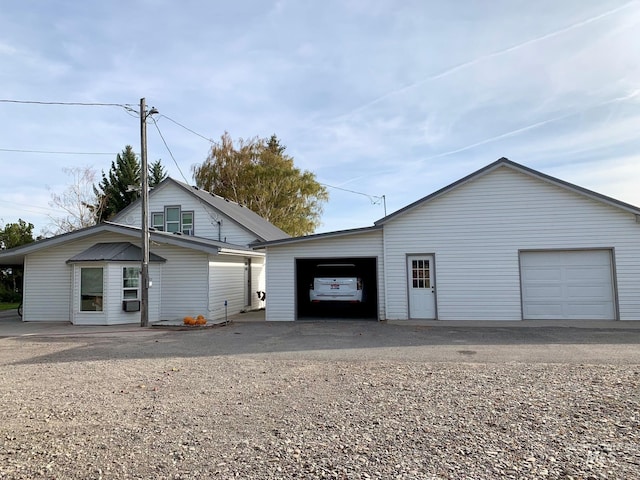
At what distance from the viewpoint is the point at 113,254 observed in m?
13.4

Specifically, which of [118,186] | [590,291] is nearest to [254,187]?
[118,186]

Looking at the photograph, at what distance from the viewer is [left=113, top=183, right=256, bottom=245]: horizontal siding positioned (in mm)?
20078

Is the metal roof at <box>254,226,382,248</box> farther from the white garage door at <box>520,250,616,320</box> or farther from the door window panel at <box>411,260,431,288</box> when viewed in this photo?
the white garage door at <box>520,250,616,320</box>

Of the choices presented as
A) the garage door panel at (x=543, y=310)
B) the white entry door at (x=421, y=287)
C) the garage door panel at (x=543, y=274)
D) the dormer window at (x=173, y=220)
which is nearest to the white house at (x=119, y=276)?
the dormer window at (x=173, y=220)

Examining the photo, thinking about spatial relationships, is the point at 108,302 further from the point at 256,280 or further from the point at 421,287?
the point at 421,287

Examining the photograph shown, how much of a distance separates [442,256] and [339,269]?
11.8 feet

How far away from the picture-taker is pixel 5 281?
25.6 m

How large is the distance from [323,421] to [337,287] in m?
9.74

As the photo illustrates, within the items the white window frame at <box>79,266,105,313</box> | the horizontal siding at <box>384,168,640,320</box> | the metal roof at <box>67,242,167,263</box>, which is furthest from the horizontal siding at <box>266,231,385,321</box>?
the white window frame at <box>79,266,105,313</box>

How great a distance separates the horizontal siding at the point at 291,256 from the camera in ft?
44.3

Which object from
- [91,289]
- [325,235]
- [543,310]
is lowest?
[543,310]

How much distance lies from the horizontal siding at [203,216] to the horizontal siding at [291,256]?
6.34 meters

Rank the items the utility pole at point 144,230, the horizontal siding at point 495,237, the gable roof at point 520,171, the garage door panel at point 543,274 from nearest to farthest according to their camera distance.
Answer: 1. the gable roof at point 520,171
2. the horizontal siding at point 495,237
3. the garage door panel at point 543,274
4. the utility pole at point 144,230

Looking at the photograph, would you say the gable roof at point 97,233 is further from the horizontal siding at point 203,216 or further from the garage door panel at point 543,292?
the garage door panel at point 543,292
